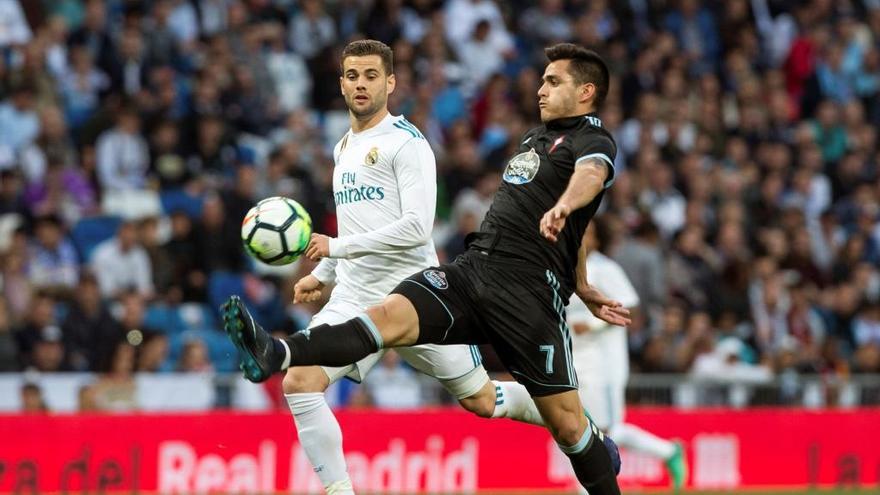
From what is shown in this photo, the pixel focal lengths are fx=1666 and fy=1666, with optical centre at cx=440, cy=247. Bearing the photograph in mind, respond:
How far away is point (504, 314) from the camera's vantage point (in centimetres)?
808

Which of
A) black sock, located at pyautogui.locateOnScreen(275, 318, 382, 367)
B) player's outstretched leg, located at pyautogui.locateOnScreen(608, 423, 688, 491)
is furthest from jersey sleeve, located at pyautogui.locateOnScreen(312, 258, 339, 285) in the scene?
player's outstretched leg, located at pyautogui.locateOnScreen(608, 423, 688, 491)

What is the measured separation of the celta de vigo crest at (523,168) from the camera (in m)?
8.30

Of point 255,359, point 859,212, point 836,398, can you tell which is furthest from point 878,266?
point 255,359

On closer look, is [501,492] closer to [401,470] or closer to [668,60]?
[401,470]

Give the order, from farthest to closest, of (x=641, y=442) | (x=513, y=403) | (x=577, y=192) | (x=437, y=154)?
(x=437, y=154) < (x=641, y=442) < (x=513, y=403) < (x=577, y=192)

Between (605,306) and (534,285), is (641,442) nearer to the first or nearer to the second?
(605,306)

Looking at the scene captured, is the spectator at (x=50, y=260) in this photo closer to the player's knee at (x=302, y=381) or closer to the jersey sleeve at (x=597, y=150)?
the player's knee at (x=302, y=381)

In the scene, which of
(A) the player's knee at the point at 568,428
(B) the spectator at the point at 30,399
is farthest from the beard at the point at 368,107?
(B) the spectator at the point at 30,399

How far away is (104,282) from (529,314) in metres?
7.79

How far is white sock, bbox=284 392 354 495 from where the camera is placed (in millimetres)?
8617

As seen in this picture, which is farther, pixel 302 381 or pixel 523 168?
pixel 302 381

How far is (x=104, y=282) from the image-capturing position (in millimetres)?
15062

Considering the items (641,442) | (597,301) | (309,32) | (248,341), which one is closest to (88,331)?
(641,442)

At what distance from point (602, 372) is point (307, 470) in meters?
2.94
